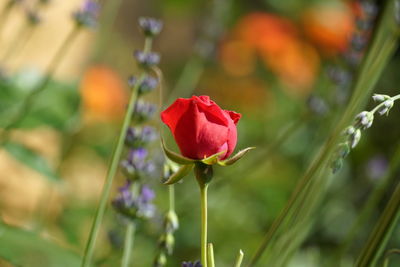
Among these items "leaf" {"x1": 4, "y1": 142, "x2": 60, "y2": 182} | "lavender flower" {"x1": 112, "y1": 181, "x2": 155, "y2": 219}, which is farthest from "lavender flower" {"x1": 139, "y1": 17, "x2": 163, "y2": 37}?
"leaf" {"x1": 4, "y1": 142, "x2": 60, "y2": 182}

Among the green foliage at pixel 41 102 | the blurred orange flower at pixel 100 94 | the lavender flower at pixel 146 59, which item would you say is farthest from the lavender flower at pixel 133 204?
the blurred orange flower at pixel 100 94

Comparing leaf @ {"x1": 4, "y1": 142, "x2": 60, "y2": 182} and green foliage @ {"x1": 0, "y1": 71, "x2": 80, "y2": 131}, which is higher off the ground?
green foliage @ {"x1": 0, "y1": 71, "x2": 80, "y2": 131}

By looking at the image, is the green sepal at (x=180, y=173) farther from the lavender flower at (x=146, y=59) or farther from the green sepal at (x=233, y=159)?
the lavender flower at (x=146, y=59)

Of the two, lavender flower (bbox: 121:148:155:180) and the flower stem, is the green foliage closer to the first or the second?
lavender flower (bbox: 121:148:155:180)

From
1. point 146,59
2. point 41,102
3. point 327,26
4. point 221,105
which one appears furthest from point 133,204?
point 327,26

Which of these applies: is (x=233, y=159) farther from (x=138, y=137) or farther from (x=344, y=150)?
(x=138, y=137)

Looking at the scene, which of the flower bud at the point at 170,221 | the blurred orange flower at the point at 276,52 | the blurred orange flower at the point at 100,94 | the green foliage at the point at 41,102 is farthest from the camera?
the blurred orange flower at the point at 276,52
